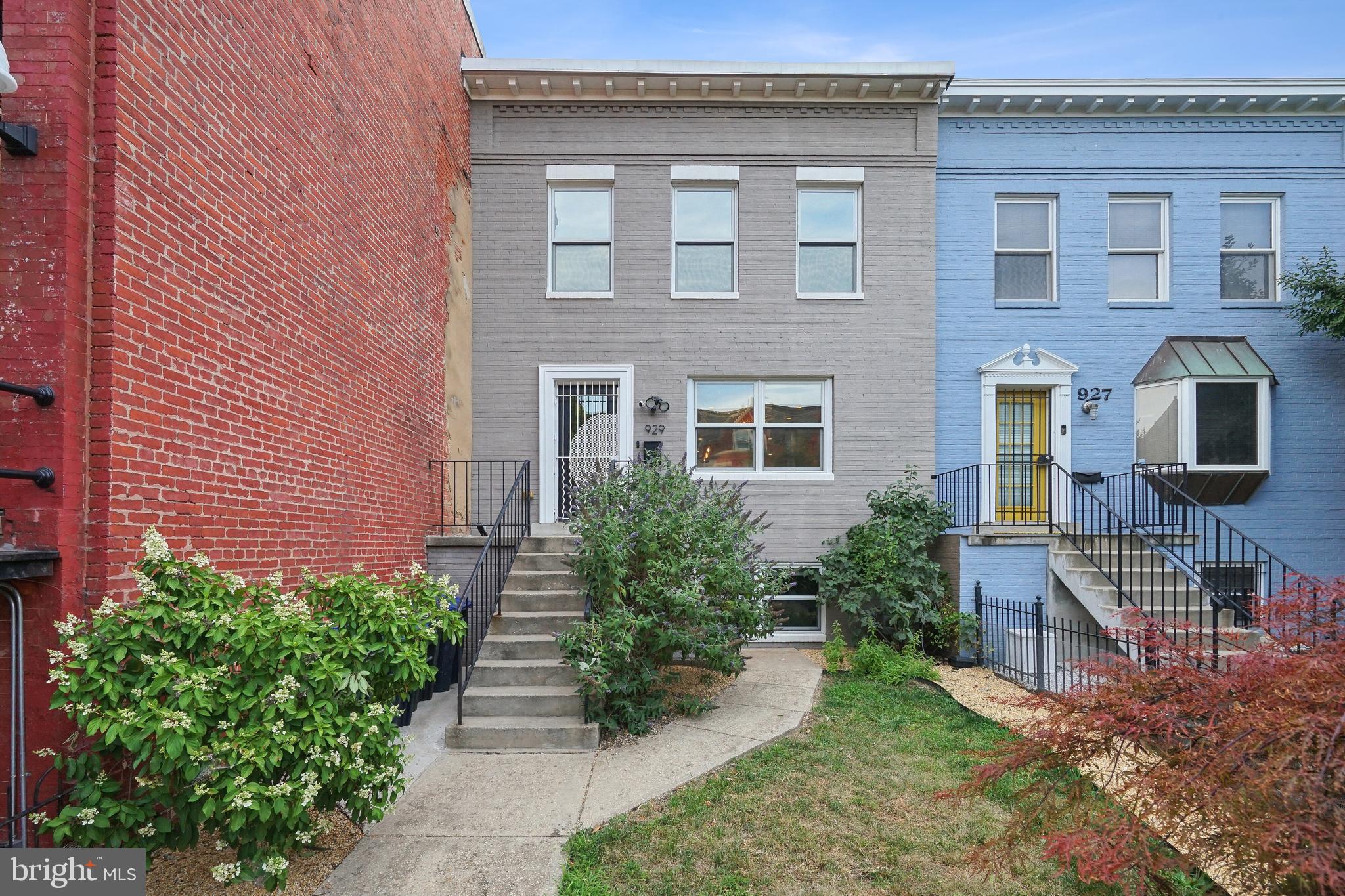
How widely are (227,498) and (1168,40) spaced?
17.6 meters

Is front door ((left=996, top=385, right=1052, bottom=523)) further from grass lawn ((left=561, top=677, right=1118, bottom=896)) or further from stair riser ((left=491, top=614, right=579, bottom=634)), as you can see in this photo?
stair riser ((left=491, top=614, right=579, bottom=634))

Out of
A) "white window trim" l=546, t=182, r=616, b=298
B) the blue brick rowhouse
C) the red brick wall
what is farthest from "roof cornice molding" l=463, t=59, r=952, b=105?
the red brick wall

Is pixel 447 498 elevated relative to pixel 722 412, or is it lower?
lower

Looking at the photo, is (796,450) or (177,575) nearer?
(177,575)

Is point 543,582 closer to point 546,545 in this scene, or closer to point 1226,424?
point 546,545

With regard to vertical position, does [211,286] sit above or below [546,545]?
above

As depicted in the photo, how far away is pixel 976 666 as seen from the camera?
8.57 metres

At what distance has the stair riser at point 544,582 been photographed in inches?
285

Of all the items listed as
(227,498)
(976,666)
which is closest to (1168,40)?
(976,666)

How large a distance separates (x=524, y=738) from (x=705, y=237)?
24.2 feet

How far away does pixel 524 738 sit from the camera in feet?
18.2

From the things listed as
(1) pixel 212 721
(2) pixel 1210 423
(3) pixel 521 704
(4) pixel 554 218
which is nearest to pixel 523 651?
(3) pixel 521 704

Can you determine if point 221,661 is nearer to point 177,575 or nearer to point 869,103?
point 177,575

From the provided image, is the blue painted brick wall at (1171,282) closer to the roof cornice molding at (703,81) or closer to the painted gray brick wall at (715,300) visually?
the painted gray brick wall at (715,300)
